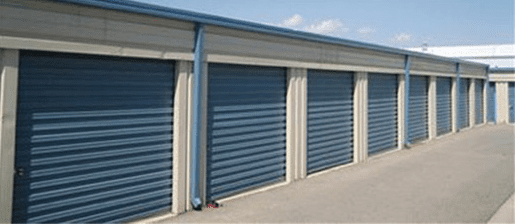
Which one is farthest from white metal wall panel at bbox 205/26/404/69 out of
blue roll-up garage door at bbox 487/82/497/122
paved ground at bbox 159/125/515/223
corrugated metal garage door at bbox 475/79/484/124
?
blue roll-up garage door at bbox 487/82/497/122

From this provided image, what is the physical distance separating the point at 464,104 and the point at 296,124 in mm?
14685

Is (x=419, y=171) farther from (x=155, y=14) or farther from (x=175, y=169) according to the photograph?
(x=155, y=14)

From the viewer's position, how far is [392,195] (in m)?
8.15

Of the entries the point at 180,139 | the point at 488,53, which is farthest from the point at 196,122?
the point at 488,53

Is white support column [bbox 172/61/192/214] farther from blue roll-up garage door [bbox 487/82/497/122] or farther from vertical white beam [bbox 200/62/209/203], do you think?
blue roll-up garage door [bbox 487/82/497/122]

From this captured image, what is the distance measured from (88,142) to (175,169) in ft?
4.93

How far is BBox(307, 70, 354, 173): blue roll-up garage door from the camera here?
1007 centimetres

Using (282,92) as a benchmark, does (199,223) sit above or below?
below

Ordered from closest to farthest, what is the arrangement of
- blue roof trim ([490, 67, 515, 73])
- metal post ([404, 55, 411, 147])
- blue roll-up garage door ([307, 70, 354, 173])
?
blue roll-up garage door ([307, 70, 354, 173]) < metal post ([404, 55, 411, 147]) < blue roof trim ([490, 67, 515, 73])

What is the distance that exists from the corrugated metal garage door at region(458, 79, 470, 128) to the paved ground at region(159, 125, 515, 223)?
26.7 ft

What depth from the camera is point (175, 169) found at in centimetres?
694

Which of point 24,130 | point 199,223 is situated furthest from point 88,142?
point 199,223

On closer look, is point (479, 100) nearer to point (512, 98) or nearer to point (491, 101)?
point (491, 101)

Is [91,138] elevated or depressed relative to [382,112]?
depressed
